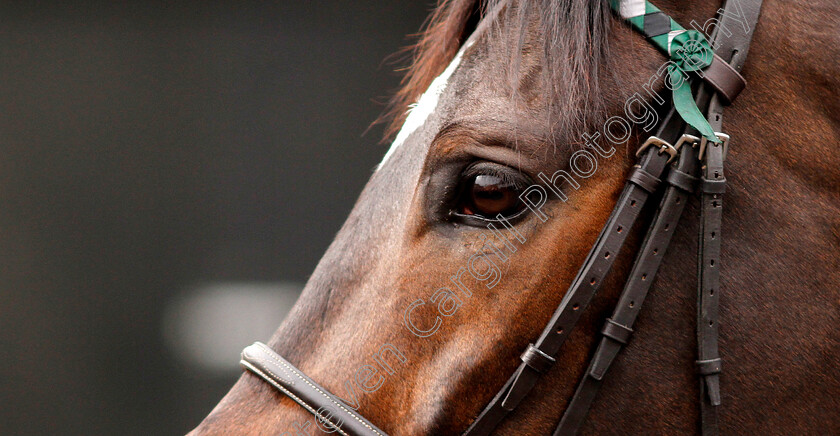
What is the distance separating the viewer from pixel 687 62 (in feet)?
3.15

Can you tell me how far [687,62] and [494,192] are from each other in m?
0.35

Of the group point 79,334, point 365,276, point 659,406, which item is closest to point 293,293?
point 79,334

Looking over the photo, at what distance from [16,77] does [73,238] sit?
94 cm

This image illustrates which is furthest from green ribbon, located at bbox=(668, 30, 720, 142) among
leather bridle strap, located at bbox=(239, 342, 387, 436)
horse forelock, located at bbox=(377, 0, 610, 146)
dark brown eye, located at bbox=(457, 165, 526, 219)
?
leather bridle strap, located at bbox=(239, 342, 387, 436)

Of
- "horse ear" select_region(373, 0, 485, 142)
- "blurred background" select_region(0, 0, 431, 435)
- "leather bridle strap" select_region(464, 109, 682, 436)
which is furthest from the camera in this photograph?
"blurred background" select_region(0, 0, 431, 435)

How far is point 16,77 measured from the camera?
3.47 m

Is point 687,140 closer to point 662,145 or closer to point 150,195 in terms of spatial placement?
point 662,145

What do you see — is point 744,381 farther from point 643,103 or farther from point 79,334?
point 79,334

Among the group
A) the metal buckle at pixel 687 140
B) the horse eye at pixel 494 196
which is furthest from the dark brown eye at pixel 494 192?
the metal buckle at pixel 687 140

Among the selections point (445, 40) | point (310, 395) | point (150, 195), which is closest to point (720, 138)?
point (445, 40)

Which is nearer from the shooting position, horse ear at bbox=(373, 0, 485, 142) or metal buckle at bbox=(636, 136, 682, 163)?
metal buckle at bbox=(636, 136, 682, 163)

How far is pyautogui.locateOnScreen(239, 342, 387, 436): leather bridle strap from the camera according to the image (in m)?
0.98

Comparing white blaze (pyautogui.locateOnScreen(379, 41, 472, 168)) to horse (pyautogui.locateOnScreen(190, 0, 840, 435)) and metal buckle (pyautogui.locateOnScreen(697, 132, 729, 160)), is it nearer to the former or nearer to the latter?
horse (pyautogui.locateOnScreen(190, 0, 840, 435))

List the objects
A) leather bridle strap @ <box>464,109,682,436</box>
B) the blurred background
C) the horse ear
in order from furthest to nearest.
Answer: the blurred background < the horse ear < leather bridle strap @ <box>464,109,682,436</box>
